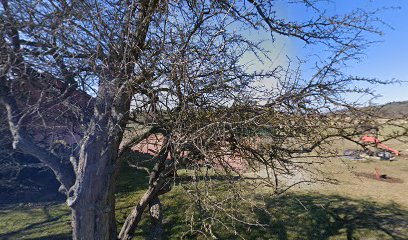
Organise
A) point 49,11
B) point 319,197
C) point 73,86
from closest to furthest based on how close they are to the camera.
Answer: point 49,11 → point 73,86 → point 319,197

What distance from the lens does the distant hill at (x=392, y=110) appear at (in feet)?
8.69

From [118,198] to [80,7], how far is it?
6.17m

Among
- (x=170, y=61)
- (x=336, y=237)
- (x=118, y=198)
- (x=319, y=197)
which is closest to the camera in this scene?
(x=170, y=61)

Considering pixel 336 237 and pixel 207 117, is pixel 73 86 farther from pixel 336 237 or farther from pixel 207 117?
pixel 336 237

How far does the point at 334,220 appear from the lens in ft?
18.9

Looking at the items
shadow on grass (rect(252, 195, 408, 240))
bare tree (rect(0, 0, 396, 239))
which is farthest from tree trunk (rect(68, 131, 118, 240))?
shadow on grass (rect(252, 195, 408, 240))

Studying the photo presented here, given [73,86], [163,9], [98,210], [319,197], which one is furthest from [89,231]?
[319,197]

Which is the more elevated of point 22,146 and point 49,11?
point 49,11

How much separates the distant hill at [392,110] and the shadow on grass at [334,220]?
2482 mm

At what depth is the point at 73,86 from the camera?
3121 millimetres

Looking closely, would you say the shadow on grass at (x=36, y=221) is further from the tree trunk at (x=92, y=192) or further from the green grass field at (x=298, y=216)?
the tree trunk at (x=92, y=192)

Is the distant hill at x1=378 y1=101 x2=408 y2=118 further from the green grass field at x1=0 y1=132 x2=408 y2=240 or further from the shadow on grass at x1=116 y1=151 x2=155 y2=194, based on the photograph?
the shadow on grass at x1=116 y1=151 x2=155 y2=194

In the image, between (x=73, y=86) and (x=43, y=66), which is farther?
(x=73, y=86)

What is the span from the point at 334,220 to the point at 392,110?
3871 millimetres
